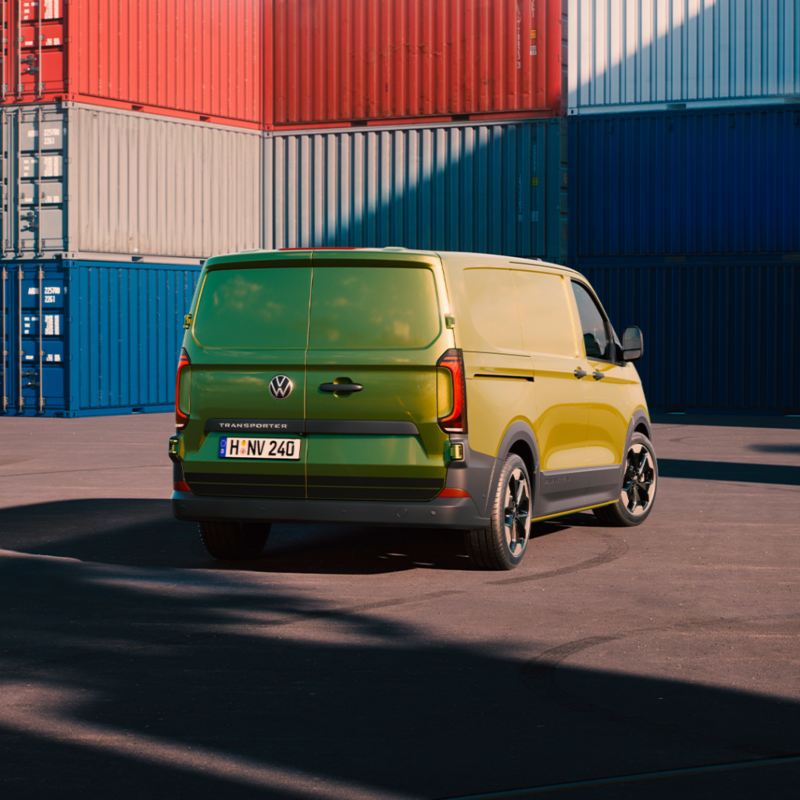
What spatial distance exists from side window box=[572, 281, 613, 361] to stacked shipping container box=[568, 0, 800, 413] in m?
16.6

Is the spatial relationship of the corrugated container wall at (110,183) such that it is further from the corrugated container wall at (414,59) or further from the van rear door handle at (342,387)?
the van rear door handle at (342,387)

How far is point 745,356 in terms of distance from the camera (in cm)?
2739

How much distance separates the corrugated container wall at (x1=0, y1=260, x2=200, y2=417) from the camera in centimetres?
2661

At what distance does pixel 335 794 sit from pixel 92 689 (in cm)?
168

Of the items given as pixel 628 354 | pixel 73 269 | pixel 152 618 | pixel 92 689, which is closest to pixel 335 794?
pixel 92 689

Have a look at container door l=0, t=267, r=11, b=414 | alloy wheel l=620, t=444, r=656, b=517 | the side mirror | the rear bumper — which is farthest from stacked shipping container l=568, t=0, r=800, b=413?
the rear bumper

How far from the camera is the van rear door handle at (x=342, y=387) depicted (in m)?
8.66

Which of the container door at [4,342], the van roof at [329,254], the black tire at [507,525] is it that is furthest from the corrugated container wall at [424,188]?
the van roof at [329,254]

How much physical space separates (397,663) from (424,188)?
2355 cm

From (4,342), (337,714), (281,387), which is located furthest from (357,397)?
(4,342)

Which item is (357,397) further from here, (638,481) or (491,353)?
(638,481)

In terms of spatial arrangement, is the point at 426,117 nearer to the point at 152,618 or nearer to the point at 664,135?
the point at 664,135

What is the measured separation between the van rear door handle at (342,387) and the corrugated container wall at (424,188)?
20092 mm

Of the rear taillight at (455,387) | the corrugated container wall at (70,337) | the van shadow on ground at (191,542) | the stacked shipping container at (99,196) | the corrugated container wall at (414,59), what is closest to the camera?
the rear taillight at (455,387)
